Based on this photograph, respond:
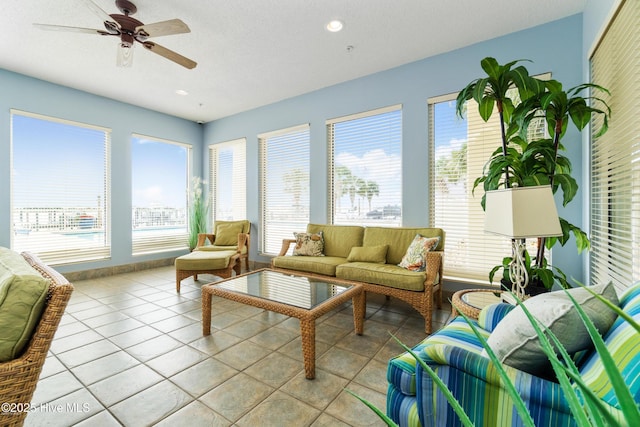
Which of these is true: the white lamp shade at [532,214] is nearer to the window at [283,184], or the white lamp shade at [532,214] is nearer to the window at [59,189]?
the window at [283,184]

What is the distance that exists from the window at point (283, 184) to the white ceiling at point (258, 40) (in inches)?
32.1

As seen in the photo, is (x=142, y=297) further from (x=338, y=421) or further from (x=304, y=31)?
(x=304, y=31)

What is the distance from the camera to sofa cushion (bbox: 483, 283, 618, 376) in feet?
3.20

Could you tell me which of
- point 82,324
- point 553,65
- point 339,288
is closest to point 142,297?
point 82,324

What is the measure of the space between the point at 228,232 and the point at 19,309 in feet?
12.9

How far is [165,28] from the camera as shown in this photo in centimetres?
234

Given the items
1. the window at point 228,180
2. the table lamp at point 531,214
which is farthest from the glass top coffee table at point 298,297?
the window at point 228,180

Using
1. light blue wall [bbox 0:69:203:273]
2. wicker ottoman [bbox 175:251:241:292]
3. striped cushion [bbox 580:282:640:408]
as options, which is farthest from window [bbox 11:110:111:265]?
striped cushion [bbox 580:282:640:408]

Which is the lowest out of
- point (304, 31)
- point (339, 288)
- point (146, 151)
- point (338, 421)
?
point (338, 421)

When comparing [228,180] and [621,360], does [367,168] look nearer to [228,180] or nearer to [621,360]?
[228,180]

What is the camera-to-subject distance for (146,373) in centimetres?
192

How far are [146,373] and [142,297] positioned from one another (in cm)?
185

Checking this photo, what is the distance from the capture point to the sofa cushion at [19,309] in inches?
40.6

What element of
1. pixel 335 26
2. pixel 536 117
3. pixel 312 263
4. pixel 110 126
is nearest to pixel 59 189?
pixel 110 126
